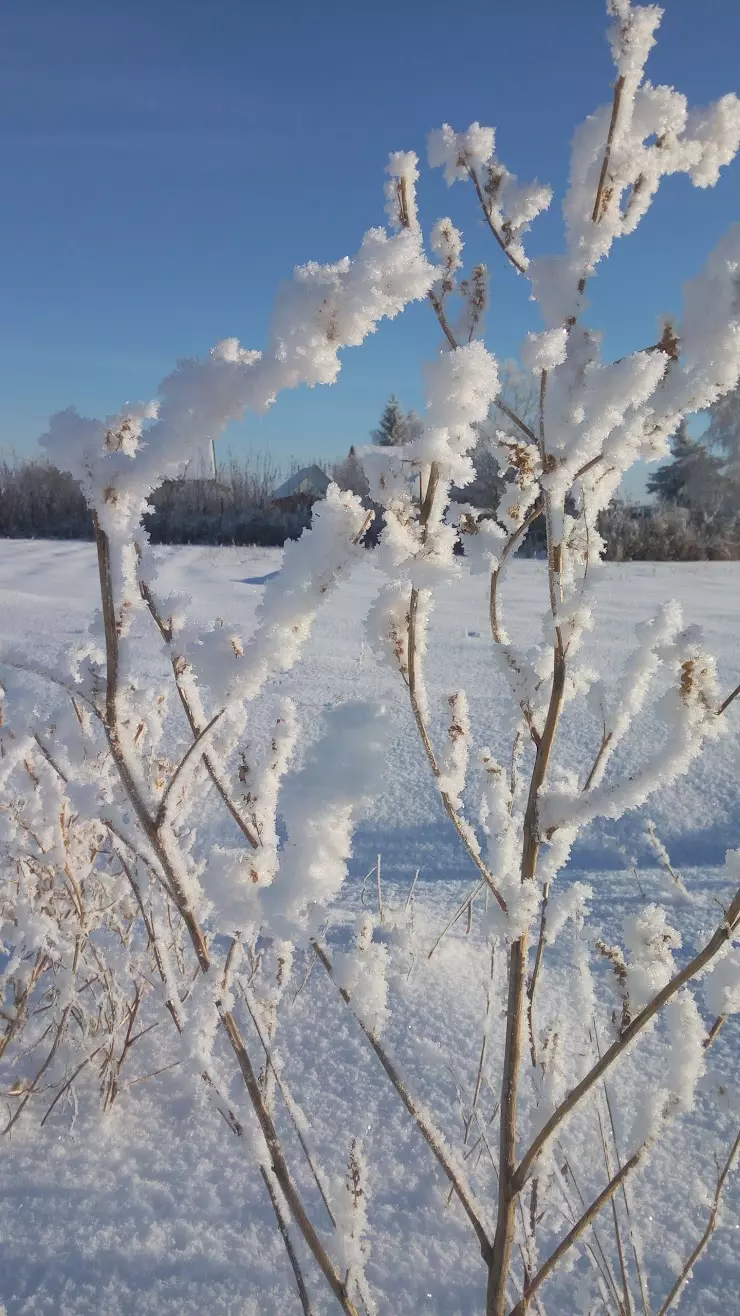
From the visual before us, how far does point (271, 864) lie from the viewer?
0.74 m

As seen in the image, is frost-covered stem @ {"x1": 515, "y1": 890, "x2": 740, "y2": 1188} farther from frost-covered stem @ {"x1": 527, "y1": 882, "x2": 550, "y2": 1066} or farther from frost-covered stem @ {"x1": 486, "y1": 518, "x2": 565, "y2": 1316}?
frost-covered stem @ {"x1": 527, "y1": 882, "x2": 550, "y2": 1066}

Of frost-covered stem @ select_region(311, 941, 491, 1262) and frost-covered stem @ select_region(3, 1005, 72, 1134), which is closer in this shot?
frost-covered stem @ select_region(311, 941, 491, 1262)

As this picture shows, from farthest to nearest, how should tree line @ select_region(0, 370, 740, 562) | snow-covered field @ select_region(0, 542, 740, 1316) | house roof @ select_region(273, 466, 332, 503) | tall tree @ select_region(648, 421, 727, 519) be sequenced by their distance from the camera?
house roof @ select_region(273, 466, 332, 503) < tall tree @ select_region(648, 421, 727, 519) < tree line @ select_region(0, 370, 740, 562) < snow-covered field @ select_region(0, 542, 740, 1316)

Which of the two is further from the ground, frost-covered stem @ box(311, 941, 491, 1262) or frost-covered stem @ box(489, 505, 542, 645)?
frost-covered stem @ box(489, 505, 542, 645)

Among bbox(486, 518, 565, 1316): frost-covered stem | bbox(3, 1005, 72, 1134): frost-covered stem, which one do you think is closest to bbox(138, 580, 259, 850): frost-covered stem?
bbox(486, 518, 565, 1316): frost-covered stem

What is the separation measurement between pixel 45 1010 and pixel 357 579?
5809mm

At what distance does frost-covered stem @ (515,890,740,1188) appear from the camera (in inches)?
26.5

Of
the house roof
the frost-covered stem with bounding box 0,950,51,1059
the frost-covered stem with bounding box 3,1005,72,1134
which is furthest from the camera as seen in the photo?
the house roof

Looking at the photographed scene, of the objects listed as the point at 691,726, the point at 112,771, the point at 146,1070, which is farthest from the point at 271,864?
the point at 146,1070

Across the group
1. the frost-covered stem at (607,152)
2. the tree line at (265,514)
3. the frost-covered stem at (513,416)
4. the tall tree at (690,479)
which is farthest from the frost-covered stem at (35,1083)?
→ the tall tree at (690,479)

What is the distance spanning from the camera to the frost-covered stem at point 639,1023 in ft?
2.21

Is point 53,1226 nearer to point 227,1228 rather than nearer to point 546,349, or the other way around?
point 227,1228

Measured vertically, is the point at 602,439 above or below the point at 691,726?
above

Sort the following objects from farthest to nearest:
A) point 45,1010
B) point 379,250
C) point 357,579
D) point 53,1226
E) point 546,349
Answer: point 357,579, point 45,1010, point 53,1226, point 546,349, point 379,250
